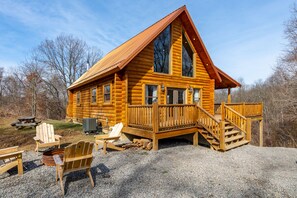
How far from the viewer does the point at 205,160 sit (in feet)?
19.5

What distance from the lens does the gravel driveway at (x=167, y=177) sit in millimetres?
3729

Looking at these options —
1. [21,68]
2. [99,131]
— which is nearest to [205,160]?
[99,131]

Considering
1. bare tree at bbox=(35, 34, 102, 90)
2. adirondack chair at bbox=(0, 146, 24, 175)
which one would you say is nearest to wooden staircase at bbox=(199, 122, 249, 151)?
adirondack chair at bbox=(0, 146, 24, 175)

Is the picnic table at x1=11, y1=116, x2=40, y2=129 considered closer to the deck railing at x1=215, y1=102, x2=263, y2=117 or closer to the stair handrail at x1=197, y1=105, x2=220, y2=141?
the stair handrail at x1=197, y1=105, x2=220, y2=141

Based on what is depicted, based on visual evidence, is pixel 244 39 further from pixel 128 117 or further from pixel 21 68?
pixel 21 68

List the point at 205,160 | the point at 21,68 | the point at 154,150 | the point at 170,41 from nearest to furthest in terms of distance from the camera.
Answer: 1. the point at 205,160
2. the point at 154,150
3. the point at 170,41
4. the point at 21,68

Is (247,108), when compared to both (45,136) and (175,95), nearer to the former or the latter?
(175,95)

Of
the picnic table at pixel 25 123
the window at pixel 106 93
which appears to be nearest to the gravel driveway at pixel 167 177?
the window at pixel 106 93

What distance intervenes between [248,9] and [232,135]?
356 inches

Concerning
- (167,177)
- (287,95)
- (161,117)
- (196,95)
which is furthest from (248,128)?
(287,95)

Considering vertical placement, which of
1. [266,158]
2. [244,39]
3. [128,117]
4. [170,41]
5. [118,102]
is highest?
[244,39]

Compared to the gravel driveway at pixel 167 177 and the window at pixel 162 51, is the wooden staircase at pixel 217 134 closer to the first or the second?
the gravel driveway at pixel 167 177

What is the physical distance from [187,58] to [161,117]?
18.4 feet

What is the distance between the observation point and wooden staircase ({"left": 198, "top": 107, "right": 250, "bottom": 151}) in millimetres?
7090
